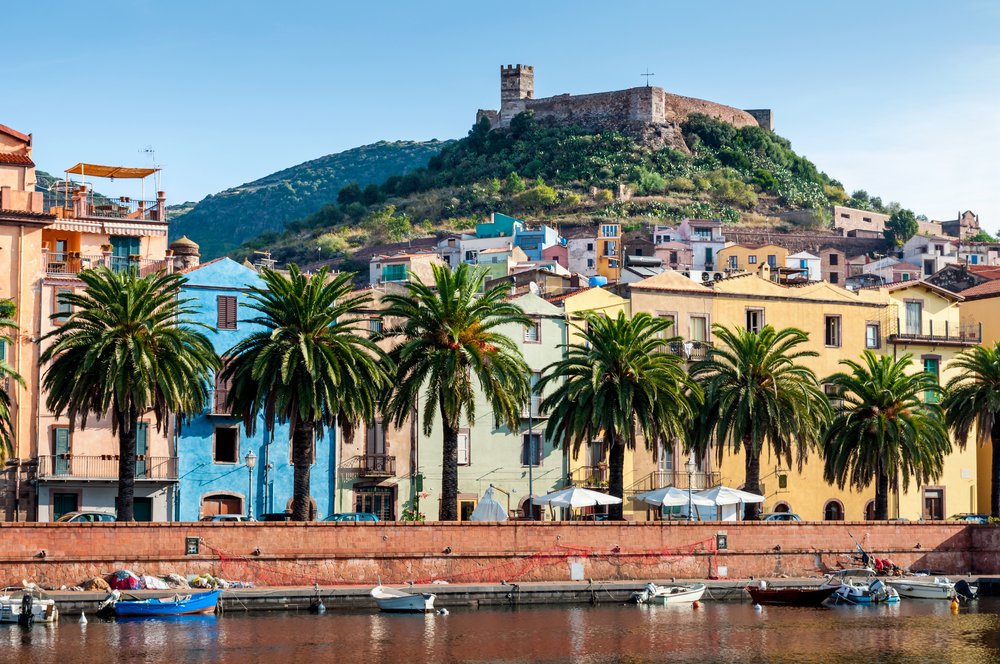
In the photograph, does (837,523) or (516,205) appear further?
(516,205)

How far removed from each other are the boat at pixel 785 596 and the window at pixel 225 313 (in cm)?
2558

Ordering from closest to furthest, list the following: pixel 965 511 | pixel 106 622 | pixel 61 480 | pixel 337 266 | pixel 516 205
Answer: pixel 106 622 < pixel 61 480 < pixel 965 511 < pixel 337 266 < pixel 516 205

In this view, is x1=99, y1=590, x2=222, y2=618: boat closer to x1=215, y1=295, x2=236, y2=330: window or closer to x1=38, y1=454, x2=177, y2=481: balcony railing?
x1=38, y1=454, x2=177, y2=481: balcony railing

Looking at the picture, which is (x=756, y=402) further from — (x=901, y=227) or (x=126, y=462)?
(x=901, y=227)

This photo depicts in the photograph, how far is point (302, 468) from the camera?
207 feet

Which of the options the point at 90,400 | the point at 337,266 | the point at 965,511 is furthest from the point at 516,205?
the point at 90,400

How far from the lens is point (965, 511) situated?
290ft

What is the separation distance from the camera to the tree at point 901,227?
18750 cm

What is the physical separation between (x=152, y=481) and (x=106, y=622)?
16725 mm

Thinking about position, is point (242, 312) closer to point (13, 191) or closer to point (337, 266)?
point (13, 191)

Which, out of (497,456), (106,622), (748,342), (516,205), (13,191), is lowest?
(106,622)

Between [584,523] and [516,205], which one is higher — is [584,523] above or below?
below

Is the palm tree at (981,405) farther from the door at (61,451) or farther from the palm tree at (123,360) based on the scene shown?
the door at (61,451)

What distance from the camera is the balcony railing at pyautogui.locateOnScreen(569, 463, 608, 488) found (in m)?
78.8
